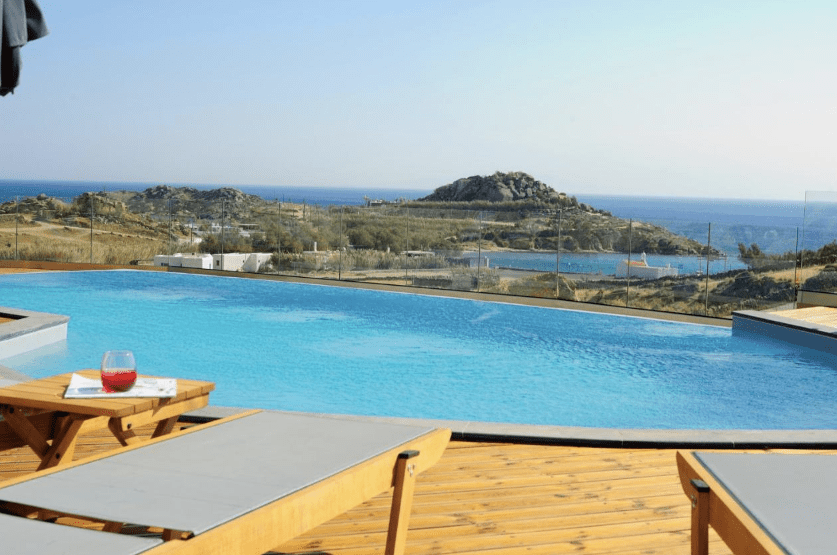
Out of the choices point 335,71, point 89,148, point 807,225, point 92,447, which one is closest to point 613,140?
point 335,71

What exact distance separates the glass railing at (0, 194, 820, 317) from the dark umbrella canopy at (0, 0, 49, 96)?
925cm

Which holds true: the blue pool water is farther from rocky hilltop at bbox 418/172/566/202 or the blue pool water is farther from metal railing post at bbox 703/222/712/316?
rocky hilltop at bbox 418/172/566/202

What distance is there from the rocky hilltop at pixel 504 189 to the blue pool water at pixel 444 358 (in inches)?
1417

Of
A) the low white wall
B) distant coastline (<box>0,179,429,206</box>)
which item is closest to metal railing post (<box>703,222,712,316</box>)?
the low white wall

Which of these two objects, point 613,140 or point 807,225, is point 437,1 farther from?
point 613,140

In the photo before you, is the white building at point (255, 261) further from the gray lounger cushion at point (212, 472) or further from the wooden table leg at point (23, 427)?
the gray lounger cushion at point (212, 472)

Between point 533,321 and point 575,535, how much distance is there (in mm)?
8110

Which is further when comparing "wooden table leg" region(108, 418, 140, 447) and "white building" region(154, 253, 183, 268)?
"white building" region(154, 253, 183, 268)

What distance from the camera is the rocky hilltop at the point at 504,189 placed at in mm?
48219

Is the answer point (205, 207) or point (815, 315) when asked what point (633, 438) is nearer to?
point (815, 315)

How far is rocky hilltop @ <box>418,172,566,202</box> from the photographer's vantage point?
48219mm

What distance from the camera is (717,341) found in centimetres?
992

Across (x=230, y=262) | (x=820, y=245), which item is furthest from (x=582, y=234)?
(x=230, y=262)

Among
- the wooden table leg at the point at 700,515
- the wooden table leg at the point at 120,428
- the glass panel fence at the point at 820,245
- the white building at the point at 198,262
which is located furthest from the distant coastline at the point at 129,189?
the wooden table leg at the point at 700,515
